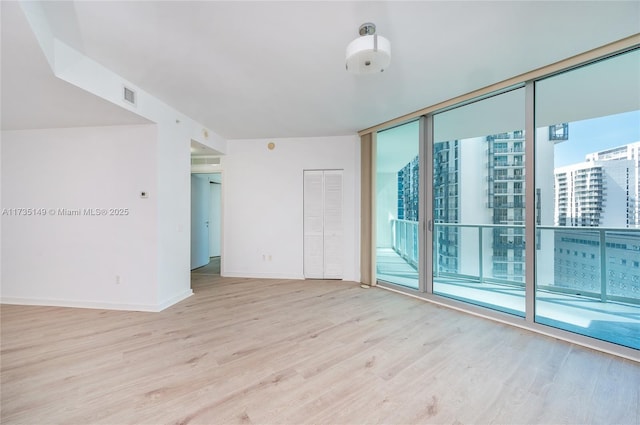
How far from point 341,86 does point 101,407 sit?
342 cm

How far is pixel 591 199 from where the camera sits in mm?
2660

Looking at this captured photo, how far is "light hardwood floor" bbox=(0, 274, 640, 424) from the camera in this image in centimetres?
163

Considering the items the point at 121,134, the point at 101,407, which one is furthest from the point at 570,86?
the point at 121,134

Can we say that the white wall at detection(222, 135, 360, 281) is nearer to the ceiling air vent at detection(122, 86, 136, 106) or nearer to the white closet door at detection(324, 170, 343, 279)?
the white closet door at detection(324, 170, 343, 279)

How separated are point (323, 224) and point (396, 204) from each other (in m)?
1.43

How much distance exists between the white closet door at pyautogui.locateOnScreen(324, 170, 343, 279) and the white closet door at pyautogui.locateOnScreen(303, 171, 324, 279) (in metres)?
0.10

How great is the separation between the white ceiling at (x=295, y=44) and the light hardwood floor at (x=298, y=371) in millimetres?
2457

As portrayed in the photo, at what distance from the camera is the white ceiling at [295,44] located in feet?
5.85

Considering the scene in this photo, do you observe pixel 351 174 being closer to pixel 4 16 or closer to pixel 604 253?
pixel 604 253

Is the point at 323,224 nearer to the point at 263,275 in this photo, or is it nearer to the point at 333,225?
the point at 333,225

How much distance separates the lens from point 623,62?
2.37 meters

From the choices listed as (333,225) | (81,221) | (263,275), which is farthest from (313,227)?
(81,221)

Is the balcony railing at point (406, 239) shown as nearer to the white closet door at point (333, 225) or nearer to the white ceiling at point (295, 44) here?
the white closet door at point (333, 225)

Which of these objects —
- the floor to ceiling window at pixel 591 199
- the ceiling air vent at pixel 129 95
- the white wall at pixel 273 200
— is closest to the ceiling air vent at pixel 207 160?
the white wall at pixel 273 200
